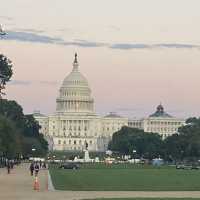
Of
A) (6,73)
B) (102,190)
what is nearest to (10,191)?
(102,190)

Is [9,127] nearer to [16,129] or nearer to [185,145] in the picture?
[16,129]

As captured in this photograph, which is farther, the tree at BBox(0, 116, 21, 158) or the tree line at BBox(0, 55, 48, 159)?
the tree at BBox(0, 116, 21, 158)

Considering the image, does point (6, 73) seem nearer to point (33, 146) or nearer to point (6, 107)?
point (6, 107)

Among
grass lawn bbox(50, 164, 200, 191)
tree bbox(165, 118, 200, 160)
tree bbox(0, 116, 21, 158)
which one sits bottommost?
grass lawn bbox(50, 164, 200, 191)

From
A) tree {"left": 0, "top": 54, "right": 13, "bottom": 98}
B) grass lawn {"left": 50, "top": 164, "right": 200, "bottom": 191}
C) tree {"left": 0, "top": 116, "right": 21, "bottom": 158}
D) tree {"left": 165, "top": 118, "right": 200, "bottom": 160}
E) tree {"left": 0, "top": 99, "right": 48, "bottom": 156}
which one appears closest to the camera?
grass lawn {"left": 50, "top": 164, "right": 200, "bottom": 191}

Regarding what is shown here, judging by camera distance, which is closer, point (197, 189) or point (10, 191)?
point (10, 191)

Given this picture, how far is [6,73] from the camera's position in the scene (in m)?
92.1

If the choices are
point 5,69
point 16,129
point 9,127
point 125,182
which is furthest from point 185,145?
point 125,182

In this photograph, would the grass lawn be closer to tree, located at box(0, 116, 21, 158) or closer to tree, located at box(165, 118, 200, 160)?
tree, located at box(0, 116, 21, 158)

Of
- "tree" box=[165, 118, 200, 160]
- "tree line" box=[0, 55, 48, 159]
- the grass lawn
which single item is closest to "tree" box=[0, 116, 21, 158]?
"tree line" box=[0, 55, 48, 159]

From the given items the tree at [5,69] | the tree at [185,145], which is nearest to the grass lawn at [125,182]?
the tree at [5,69]

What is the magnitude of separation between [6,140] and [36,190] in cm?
5621

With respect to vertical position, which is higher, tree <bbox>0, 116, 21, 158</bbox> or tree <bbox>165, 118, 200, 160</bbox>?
tree <bbox>165, 118, 200, 160</bbox>

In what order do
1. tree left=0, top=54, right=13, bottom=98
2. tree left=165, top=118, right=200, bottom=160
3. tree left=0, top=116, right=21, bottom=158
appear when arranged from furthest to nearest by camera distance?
tree left=165, top=118, right=200, bottom=160
tree left=0, top=116, right=21, bottom=158
tree left=0, top=54, right=13, bottom=98
